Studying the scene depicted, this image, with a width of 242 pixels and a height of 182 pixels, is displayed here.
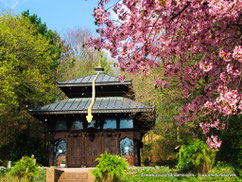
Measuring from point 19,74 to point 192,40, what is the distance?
1849cm

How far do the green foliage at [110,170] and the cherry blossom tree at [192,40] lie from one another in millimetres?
3851

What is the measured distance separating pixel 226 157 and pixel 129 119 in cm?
655

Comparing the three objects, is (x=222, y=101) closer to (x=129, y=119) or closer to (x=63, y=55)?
(x=129, y=119)

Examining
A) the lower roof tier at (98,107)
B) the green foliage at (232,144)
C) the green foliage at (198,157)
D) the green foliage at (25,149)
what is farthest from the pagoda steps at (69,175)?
the green foliage at (25,149)

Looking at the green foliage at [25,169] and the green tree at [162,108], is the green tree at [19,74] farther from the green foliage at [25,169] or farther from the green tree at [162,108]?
the green tree at [162,108]

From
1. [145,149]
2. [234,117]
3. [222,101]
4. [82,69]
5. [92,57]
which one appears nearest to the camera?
[222,101]

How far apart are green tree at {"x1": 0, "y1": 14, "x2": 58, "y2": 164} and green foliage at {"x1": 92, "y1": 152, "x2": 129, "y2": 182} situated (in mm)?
11006

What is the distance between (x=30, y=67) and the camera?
959 inches

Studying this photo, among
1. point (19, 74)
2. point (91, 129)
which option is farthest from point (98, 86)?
point (19, 74)

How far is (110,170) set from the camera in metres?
11.0

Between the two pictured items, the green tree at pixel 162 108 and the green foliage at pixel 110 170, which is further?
the green tree at pixel 162 108

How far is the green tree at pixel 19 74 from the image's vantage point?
20891mm

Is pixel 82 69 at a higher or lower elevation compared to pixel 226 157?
higher

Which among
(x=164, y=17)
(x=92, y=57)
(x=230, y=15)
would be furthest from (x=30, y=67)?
(x=230, y=15)
